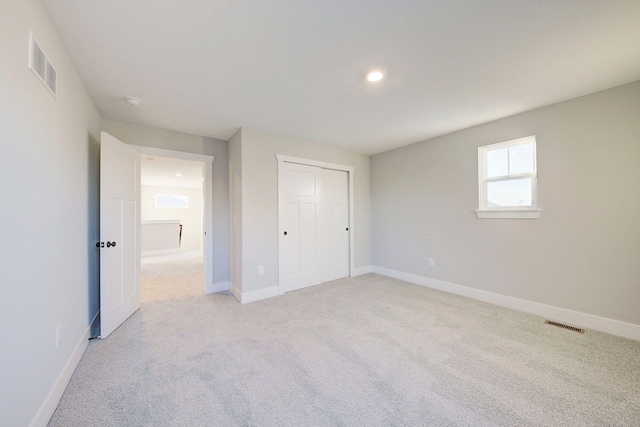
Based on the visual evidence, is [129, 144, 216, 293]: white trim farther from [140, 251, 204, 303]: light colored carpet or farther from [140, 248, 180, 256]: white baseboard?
[140, 248, 180, 256]: white baseboard

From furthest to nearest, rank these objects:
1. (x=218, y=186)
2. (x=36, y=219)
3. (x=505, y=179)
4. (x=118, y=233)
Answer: (x=218, y=186), (x=505, y=179), (x=118, y=233), (x=36, y=219)

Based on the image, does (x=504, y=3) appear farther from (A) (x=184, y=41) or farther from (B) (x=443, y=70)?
(A) (x=184, y=41)

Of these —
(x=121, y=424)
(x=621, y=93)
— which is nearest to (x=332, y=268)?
(x=121, y=424)

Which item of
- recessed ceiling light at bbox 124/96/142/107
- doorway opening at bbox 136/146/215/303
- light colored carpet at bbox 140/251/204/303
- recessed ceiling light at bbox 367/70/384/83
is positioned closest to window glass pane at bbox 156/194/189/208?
doorway opening at bbox 136/146/215/303

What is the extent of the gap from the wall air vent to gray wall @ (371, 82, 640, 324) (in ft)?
13.8

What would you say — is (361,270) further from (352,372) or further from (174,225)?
(174,225)

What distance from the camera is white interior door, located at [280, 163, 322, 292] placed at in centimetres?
371

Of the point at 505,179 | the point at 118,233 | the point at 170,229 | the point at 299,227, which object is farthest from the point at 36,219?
the point at 170,229

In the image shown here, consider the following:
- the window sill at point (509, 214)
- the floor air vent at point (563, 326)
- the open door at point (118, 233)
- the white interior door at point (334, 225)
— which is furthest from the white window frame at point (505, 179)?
the open door at point (118, 233)

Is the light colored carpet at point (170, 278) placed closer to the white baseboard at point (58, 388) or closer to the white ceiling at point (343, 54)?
the white baseboard at point (58, 388)

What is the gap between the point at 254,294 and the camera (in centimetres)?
335

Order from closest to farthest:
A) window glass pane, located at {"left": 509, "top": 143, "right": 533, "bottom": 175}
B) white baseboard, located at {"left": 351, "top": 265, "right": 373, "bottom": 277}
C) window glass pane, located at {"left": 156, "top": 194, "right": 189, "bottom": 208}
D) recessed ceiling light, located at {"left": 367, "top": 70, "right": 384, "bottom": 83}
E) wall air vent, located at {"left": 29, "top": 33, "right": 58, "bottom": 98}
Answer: wall air vent, located at {"left": 29, "top": 33, "right": 58, "bottom": 98} < recessed ceiling light, located at {"left": 367, "top": 70, "right": 384, "bottom": 83} < window glass pane, located at {"left": 509, "top": 143, "right": 533, "bottom": 175} < white baseboard, located at {"left": 351, "top": 265, "right": 373, "bottom": 277} < window glass pane, located at {"left": 156, "top": 194, "right": 189, "bottom": 208}

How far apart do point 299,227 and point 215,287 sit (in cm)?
159

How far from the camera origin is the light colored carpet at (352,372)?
56.3 inches
